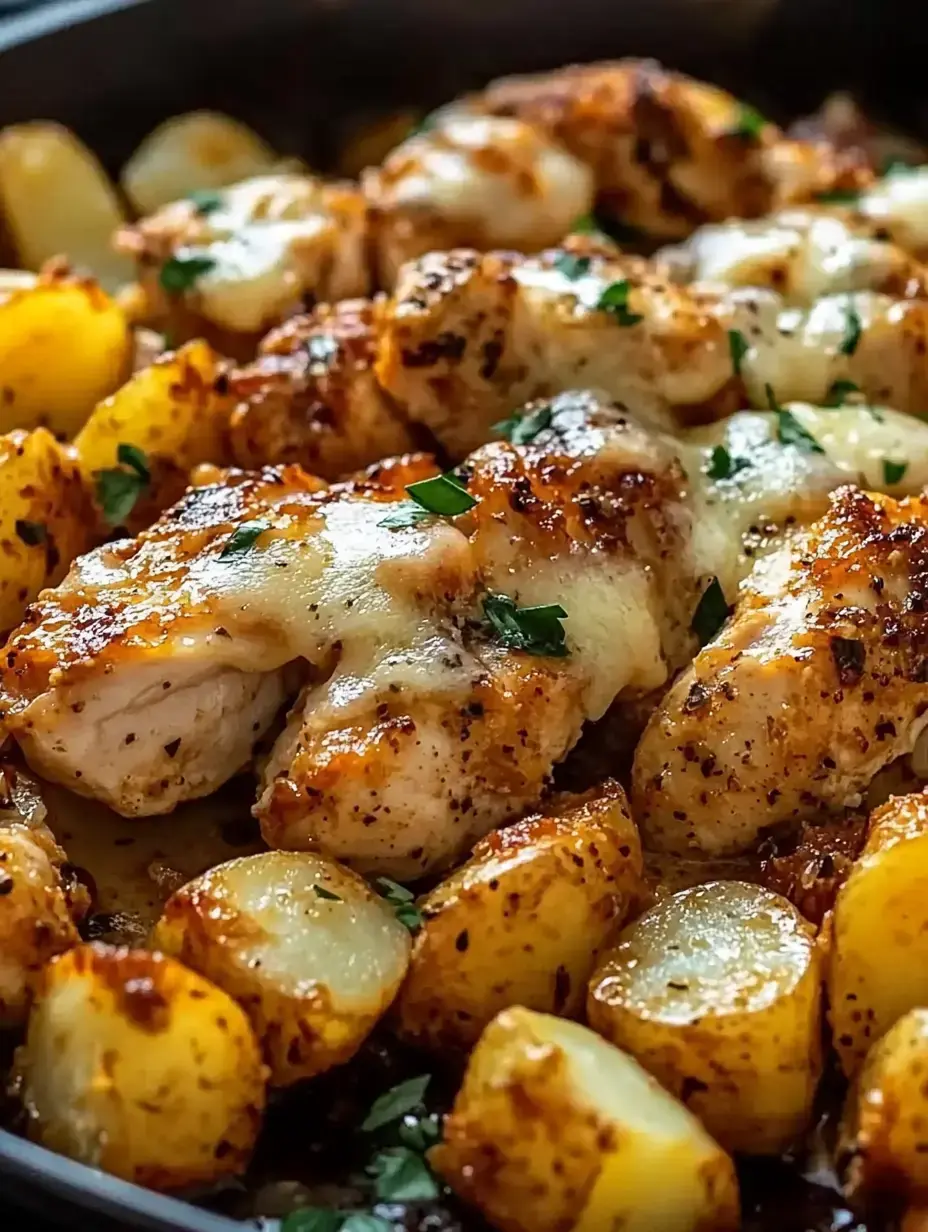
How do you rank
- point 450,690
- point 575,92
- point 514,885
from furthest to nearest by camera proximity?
point 575,92 → point 450,690 → point 514,885

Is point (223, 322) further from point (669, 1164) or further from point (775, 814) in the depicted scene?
point (669, 1164)

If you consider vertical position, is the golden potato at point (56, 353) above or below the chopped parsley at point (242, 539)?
above

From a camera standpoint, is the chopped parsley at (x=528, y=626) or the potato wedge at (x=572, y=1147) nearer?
the potato wedge at (x=572, y=1147)

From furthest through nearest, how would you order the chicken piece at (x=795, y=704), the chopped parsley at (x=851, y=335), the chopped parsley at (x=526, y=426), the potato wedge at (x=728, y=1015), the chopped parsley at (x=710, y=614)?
the chopped parsley at (x=851, y=335) → the chopped parsley at (x=526, y=426) → the chopped parsley at (x=710, y=614) → the chicken piece at (x=795, y=704) → the potato wedge at (x=728, y=1015)

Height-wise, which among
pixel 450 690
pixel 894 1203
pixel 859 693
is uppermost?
pixel 450 690

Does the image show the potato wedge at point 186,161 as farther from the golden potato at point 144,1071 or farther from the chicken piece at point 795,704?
the golden potato at point 144,1071

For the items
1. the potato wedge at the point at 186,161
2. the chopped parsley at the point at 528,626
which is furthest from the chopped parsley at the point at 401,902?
the potato wedge at the point at 186,161

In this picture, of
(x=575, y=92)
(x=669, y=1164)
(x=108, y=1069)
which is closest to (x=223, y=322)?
(x=575, y=92)

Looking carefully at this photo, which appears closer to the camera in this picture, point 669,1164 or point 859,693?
point 669,1164
